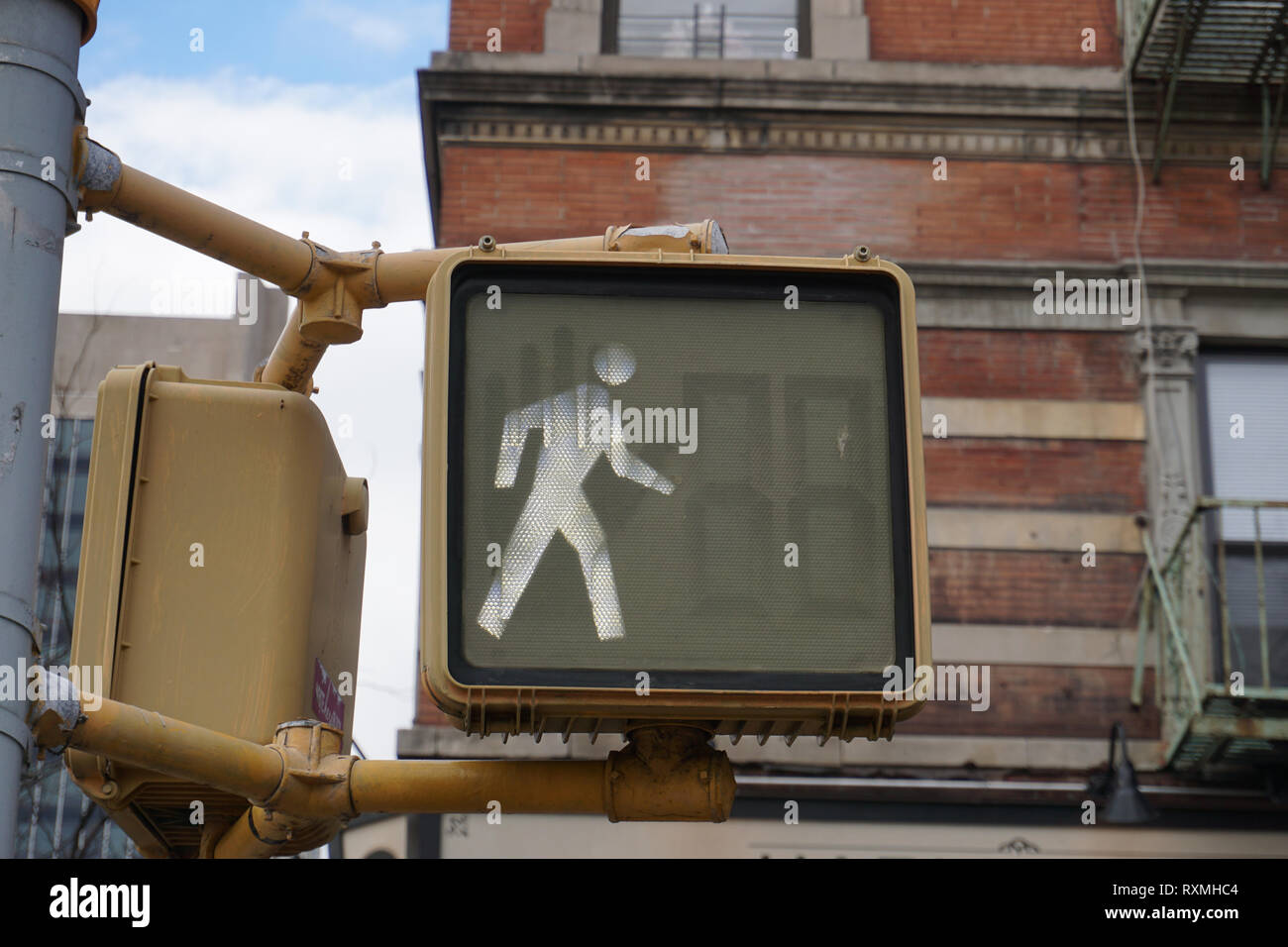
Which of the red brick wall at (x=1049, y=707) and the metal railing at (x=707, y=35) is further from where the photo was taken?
the metal railing at (x=707, y=35)

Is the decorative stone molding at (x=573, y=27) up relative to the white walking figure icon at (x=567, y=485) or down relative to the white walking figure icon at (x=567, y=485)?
up

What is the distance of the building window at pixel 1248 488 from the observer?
11.8 metres

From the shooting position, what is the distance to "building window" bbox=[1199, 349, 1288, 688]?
11844 millimetres

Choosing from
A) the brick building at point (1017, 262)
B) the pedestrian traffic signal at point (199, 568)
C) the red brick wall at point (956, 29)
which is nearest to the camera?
the pedestrian traffic signal at point (199, 568)

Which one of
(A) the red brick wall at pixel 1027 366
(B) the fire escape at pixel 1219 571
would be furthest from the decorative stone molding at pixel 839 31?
(A) the red brick wall at pixel 1027 366

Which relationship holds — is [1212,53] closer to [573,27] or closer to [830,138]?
[830,138]

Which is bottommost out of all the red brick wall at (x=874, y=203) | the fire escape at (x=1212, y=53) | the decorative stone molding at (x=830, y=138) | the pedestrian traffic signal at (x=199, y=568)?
the pedestrian traffic signal at (x=199, y=568)

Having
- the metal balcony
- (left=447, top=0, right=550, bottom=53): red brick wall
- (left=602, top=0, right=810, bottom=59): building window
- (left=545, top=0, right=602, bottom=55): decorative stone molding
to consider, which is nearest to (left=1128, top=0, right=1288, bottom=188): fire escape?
(left=602, top=0, right=810, bottom=59): building window

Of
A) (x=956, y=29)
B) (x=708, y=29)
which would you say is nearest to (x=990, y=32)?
(x=956, y=29)

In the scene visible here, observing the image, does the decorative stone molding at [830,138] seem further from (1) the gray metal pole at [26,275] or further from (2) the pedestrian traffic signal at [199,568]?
(1) the gray metal pole at [26,275]

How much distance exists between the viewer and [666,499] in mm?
2609

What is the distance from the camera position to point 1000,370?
12250 mm

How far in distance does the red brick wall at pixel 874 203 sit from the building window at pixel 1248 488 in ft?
2.89
